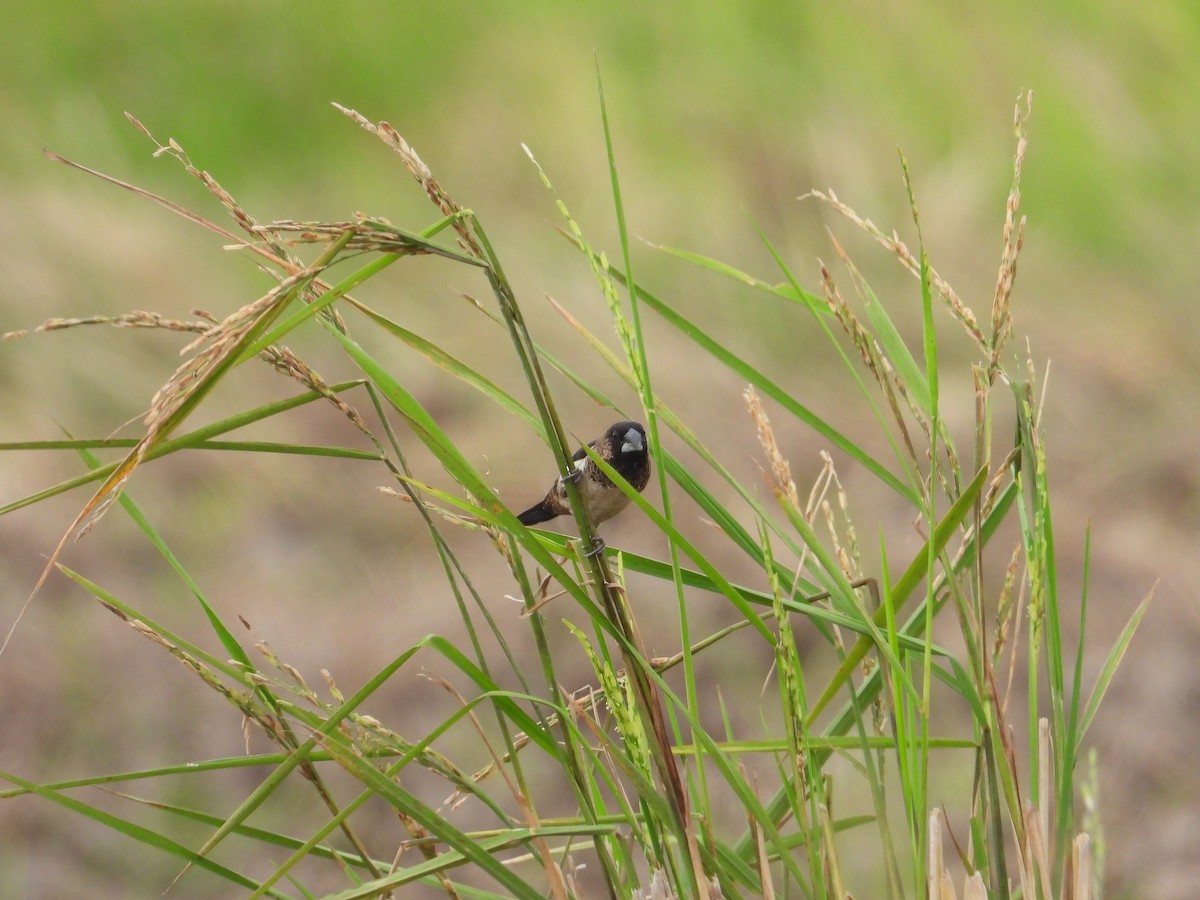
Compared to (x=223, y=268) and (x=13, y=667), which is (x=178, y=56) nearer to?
(x=223, y=268)

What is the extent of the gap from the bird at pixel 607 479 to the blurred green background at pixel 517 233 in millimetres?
2060

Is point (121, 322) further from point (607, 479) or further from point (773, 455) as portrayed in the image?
point (607, 479)

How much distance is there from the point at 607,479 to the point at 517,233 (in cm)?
360

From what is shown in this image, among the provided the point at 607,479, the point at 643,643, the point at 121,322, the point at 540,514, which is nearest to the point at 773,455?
the point at 643,643

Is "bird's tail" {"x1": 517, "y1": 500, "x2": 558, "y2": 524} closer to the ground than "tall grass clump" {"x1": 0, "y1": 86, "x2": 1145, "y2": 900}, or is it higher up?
higher up

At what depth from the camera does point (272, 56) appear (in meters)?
6.60

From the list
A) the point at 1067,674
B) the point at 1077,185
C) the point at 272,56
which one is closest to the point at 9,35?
the point at 272,56

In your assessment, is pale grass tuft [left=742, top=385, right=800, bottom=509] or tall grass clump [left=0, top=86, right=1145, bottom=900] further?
pale grass tuft [left=742, top=385, right=800, bottom=509]

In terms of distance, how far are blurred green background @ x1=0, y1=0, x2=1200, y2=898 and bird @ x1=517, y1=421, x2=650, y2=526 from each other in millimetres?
2060

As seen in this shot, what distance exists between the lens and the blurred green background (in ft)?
16.2

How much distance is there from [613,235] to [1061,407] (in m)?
2.00

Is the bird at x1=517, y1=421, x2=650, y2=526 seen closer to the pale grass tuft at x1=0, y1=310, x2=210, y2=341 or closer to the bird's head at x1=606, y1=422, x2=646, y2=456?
the bird's head at x1=606, y1=422, x2=646, y2=456

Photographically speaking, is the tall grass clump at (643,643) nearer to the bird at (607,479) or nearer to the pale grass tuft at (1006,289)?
the pale grass tuft at (1006,289)

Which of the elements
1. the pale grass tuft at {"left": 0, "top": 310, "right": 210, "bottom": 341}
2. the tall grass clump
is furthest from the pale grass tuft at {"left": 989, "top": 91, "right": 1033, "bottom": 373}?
the pale grass tuft at {"left": 0, "top": 310, "right": 210, "bottom": 341}
